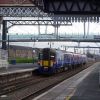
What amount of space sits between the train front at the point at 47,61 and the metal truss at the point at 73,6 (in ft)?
70.5

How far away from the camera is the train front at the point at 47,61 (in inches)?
1890

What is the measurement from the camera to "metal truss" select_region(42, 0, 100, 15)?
86.7 ft

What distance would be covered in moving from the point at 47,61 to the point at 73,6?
21.9m

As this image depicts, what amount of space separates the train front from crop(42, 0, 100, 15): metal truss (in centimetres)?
2150

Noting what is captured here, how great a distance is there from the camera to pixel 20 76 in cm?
4344

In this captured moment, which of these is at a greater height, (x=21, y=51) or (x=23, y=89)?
(x=21, y=51)

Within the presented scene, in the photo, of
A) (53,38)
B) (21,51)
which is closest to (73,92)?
(53,38)

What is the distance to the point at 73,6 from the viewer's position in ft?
87.1

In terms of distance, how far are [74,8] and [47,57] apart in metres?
21.9

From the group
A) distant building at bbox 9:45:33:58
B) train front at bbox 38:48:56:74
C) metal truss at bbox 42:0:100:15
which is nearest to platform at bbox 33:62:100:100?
metal truss at bbox 42:0:100:15

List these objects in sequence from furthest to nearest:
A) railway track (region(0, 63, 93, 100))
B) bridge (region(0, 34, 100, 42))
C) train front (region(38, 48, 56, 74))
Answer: bridge (region(0, 34, 100, 42)), train front (region(38, 48, 56, 74)), railway track (region(0, 63, 93, 100))

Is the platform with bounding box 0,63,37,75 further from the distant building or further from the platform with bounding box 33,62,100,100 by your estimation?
the distant building

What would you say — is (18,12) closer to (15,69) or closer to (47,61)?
(15,69)

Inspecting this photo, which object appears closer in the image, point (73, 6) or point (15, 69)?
point (73, 6)
